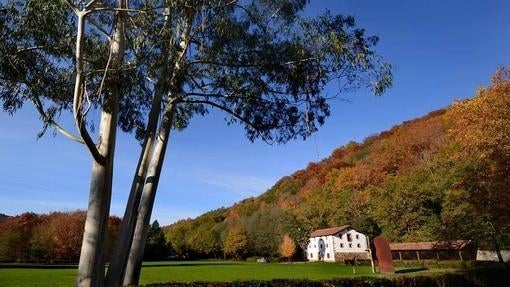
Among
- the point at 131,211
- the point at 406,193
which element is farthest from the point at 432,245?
the point at 131,211

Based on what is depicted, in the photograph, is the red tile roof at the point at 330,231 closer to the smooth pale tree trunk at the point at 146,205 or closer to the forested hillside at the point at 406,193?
the forested hillside at the point at 406,193

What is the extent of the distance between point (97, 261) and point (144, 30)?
4.81m

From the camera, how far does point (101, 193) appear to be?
9094 millimetres

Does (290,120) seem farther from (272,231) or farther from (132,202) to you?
(272,231)

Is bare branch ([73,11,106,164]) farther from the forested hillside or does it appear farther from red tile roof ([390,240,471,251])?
red tile roof ([390,240,471,251])

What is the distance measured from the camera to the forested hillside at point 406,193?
1958 cm

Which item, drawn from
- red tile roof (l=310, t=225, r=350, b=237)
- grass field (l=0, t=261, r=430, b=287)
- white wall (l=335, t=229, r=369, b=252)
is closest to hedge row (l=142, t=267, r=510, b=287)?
grass field (l=0, t=261, r=430, b=287)

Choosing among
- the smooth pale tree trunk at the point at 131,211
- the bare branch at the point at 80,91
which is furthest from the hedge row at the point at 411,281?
the bare branch at the point at 80,91

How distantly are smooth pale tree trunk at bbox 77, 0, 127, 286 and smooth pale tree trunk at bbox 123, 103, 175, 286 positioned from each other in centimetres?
71

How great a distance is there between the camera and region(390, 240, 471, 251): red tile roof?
42062 mm

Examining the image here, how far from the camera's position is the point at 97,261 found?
8.93 m

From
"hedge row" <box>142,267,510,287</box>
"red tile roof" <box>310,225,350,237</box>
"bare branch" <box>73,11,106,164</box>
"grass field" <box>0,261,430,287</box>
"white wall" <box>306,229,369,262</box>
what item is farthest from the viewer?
"white wall" <box>306,229,369,262</box>

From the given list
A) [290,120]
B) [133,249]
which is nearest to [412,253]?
[290,120]

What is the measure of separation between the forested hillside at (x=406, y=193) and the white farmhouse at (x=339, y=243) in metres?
2.18
